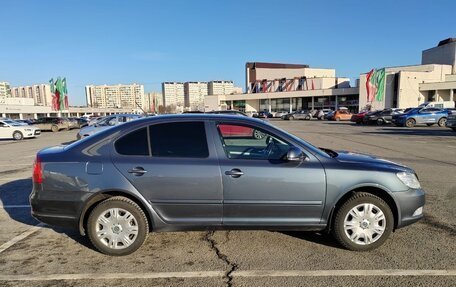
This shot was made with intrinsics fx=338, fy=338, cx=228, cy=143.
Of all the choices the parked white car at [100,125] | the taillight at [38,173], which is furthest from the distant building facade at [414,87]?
the taillight at [38,173]

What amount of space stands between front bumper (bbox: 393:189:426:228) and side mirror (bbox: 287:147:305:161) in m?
1.22

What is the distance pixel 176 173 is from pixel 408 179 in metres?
2.80

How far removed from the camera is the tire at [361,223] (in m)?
3.98

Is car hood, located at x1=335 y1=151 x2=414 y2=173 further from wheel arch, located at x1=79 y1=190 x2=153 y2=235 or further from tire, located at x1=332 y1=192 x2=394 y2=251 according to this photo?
wheel arch, located at x1=79 y1=190 x2=153 y2=235

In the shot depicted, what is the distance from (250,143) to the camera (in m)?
4.59

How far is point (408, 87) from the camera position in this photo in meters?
64.8

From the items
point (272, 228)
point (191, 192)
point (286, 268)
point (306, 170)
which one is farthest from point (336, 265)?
point (191, 192)

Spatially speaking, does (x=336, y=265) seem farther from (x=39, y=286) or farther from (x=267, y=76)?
(x=267, y=76)

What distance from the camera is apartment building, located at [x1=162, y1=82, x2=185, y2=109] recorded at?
16612 cm

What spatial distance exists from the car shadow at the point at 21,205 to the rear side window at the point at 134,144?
52.6 inches

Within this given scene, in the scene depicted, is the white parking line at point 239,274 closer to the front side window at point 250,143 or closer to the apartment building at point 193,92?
the front side window at point 250,143

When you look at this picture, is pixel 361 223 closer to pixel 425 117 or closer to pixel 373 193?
pixel 373 193

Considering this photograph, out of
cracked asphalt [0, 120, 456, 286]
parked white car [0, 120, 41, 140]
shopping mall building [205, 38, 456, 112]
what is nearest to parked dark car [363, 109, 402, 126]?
cracked asphalt [0, 120, 456, 286]

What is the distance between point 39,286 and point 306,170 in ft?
9.93
